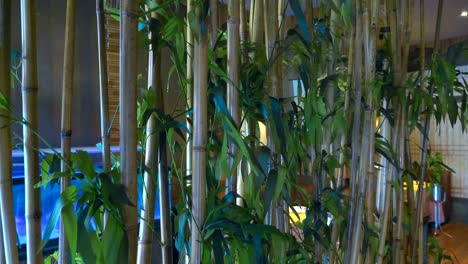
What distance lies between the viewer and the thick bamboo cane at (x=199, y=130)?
528mm

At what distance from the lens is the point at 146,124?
0.61 m

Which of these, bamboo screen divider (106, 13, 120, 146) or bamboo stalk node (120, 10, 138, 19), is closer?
bamboo stalk node (120, 10, 138, 19)

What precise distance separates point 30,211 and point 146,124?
207 millimetres

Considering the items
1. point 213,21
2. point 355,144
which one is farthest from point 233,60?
point 355,144

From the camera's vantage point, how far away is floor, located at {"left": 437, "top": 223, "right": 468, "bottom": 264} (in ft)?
11.7

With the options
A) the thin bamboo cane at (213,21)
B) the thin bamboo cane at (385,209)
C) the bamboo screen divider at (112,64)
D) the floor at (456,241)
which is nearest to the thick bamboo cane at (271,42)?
the thin bamboo cane at (213,21)

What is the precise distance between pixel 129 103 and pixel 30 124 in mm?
155

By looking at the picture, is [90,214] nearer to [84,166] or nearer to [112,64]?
[84,166]

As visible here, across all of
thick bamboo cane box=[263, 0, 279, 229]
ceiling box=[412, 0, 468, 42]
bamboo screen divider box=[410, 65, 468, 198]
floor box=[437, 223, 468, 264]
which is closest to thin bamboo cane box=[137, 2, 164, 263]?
thick bamboo cane box=[263, 0, 279, 229]

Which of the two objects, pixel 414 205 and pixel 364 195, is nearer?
pixel 364 195

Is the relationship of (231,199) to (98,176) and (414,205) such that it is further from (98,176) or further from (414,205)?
(414,205)

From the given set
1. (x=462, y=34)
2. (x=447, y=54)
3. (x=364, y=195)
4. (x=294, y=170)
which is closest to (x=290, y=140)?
(x=294, y=170)

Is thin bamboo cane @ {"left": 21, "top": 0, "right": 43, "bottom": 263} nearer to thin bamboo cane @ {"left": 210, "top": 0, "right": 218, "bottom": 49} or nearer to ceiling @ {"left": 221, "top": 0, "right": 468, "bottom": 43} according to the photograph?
thin bamboo cane @ {"left": 210, "top": 0, "right": 218, "bottom": 49}

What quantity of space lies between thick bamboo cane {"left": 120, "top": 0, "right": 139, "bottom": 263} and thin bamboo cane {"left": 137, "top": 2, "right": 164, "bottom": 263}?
0.11 meters
